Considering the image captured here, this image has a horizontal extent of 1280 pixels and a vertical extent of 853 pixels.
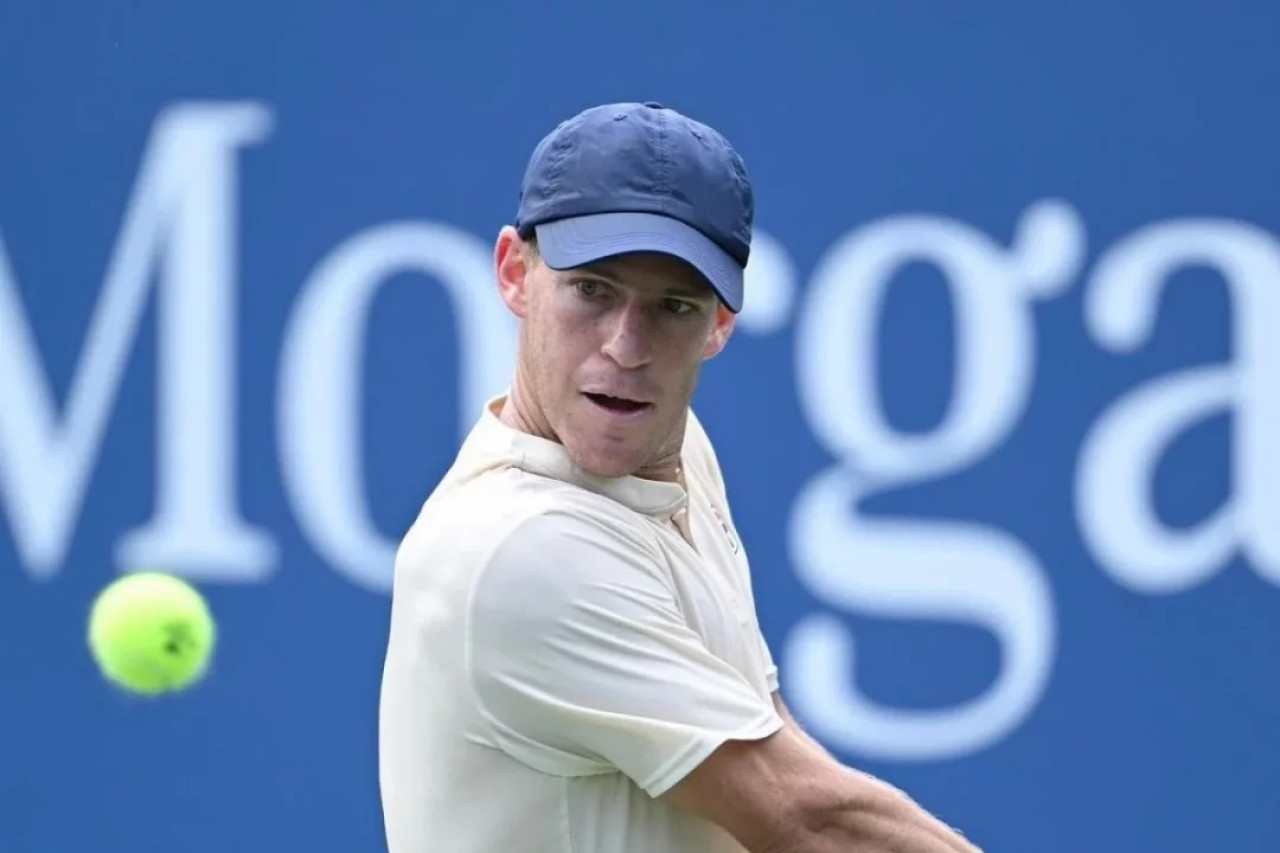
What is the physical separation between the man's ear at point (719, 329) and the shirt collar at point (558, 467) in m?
0.15

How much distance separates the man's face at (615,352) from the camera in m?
2.00

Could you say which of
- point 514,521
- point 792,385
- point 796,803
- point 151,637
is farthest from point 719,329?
point 792,385

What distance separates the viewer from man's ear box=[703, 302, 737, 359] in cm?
215

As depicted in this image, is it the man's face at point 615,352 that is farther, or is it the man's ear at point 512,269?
the man's ear at point 512,269

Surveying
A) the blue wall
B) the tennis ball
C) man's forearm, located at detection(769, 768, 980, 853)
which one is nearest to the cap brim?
man's forearm, located at detection(769, 768, 980, 853)

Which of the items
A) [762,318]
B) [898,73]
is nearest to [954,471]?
[762,318]

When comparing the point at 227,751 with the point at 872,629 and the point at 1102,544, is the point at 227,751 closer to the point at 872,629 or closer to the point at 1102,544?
the point at 872,629

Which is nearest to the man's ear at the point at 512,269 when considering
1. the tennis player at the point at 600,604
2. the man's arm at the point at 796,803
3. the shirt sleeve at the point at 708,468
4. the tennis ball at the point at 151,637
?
the tennis player at the point at 600,604

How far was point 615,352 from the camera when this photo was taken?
6.52 feet

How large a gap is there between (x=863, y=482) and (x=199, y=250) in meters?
1.39

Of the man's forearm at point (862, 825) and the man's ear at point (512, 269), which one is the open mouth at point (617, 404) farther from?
the man's forearm at point (862, 825)

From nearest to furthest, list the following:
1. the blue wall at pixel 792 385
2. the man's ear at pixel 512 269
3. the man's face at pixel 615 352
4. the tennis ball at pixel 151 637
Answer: the man's face at pixel 615 352 → the man's ear at pixel 512 269 → the tennis ball at pixel 151 637 → the blue wall at pixel 792 385

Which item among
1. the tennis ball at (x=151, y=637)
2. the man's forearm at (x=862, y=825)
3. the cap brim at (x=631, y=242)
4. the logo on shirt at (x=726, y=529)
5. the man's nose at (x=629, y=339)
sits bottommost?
the tennis ball at (x=151, y=637)

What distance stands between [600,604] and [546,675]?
8 centimetres
